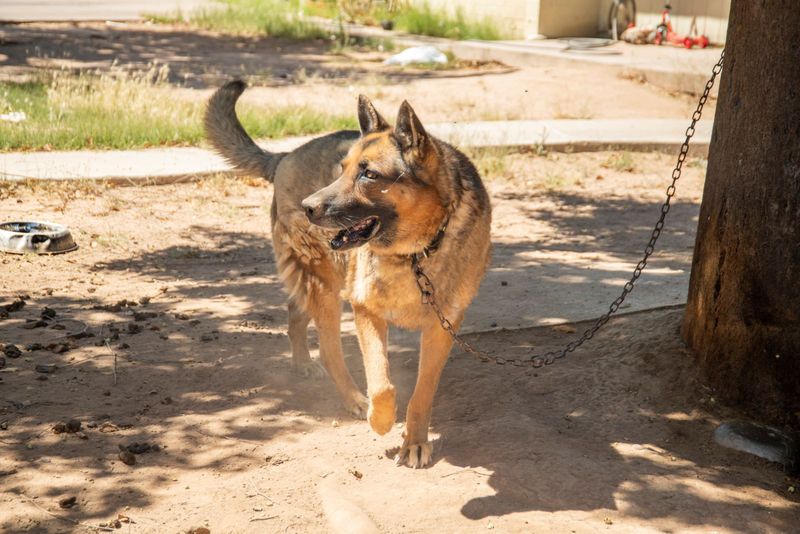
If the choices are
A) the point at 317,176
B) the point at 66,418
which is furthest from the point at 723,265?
the point at 66,418

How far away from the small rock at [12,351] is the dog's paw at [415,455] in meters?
2.48

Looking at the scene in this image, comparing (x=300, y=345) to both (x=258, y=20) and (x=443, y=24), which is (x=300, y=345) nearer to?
(x=443, y=24)

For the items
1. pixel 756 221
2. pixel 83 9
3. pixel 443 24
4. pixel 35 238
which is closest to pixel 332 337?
pixel 756 221

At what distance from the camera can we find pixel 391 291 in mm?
4551

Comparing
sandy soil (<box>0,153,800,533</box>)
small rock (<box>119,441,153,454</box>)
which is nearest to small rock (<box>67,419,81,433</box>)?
sandy soil (<box>0,153,800,533</box>)

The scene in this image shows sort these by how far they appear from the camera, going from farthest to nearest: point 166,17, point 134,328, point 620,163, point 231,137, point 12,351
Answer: point 166,17 < point 620,163 < point 134,328 < point 231,137 < point 12,351

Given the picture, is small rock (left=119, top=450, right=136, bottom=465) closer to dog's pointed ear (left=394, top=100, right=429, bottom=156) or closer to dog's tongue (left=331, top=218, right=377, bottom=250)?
dog's tongue (left=331, top=218, right=377, bottom=250)

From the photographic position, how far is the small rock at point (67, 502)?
13.2 ft

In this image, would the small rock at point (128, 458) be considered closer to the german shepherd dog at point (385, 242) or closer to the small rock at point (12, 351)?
the german shepherd dog at point (385, 242)

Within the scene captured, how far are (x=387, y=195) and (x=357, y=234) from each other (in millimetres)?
234

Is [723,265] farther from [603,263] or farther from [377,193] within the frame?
[603,263]

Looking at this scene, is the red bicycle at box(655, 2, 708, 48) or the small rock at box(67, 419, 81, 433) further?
the red bicycle at box(655, 2, 708, 48)

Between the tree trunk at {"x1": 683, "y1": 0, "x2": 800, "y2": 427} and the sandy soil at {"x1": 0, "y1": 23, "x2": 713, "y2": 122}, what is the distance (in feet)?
26.4

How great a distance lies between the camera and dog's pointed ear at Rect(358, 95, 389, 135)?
4594 millimetres
